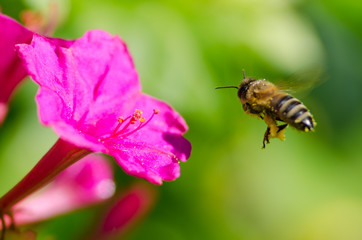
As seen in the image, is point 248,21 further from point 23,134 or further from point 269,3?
point 23,134

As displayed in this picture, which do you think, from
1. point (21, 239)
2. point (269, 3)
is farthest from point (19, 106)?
point (269, 3)

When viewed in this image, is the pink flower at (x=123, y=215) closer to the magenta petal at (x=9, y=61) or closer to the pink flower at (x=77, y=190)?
the pink flower at (x=77, y=190)

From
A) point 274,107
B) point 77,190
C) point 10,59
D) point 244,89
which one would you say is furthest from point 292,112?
point 77,190

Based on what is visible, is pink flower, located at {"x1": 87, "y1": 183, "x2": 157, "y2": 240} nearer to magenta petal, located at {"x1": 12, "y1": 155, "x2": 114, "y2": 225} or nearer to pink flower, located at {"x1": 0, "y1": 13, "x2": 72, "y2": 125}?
magenta petal, located at {"x1": 12, "y1": 155, "x2": 114, "y2": 225}

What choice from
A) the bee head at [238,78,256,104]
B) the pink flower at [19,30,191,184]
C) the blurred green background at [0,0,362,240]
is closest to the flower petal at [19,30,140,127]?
the pink flower at [19,30,191,184]

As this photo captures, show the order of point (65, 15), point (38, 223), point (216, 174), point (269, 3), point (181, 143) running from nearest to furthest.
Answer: point (181, 143), point (38, 223), point (65, 15), point (269, 3), point (216, 174)

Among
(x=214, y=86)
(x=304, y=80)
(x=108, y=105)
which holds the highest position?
(x=304, y=80)

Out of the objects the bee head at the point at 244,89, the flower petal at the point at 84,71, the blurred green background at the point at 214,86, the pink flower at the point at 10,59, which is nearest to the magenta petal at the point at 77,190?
the blurred green background at the point at 214,86

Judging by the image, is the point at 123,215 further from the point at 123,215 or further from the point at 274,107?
the point at 274,107
